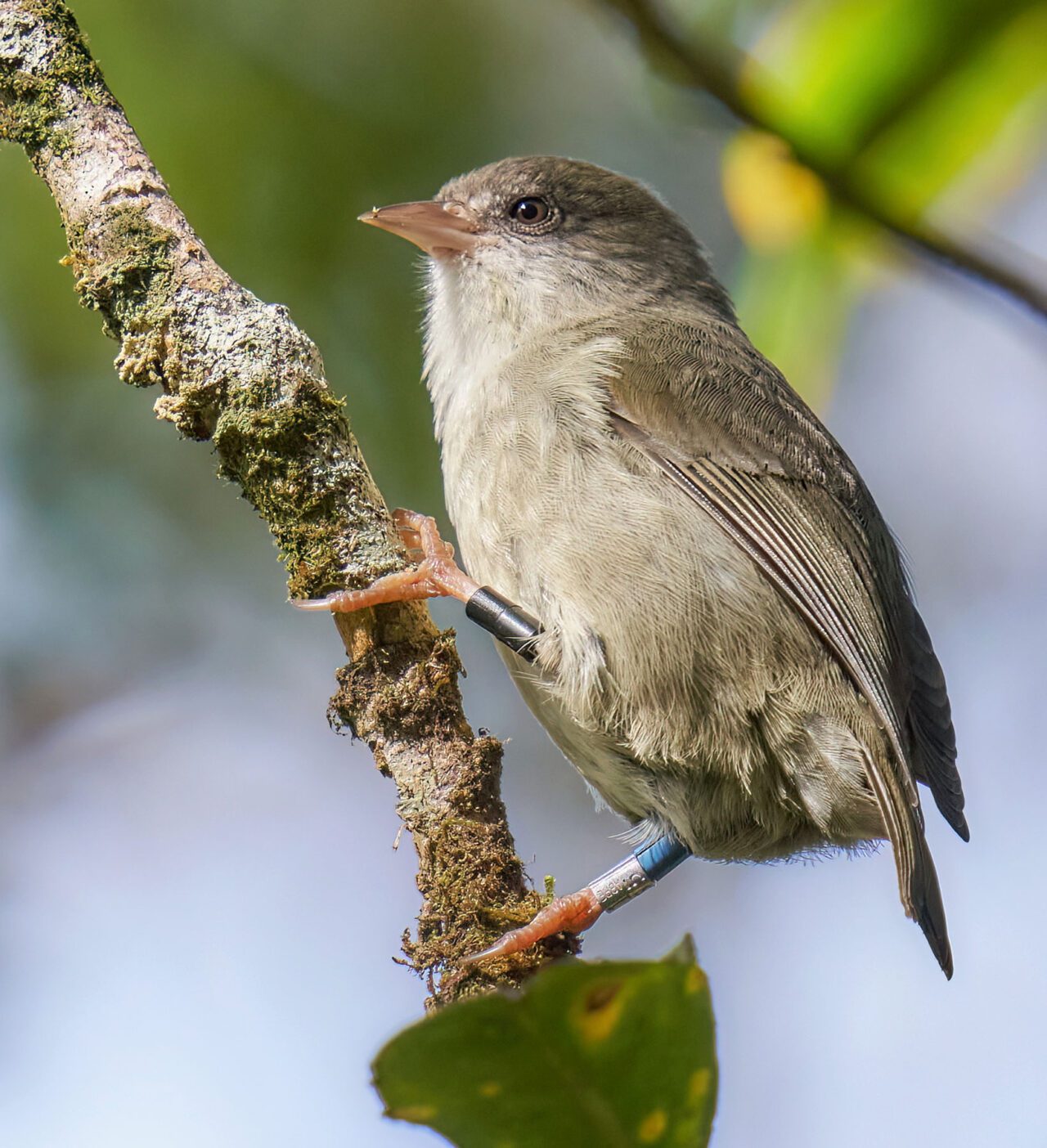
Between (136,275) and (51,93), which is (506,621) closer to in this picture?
(136,275)

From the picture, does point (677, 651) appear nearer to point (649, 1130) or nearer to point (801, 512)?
point (801, 512)

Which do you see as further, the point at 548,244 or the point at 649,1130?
the point at 548,244

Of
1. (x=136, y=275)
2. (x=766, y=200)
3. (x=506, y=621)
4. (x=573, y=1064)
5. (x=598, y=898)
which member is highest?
(x=136, y=275)

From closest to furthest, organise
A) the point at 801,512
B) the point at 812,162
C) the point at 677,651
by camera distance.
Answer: the point at 812,162 < the point at 677,651 < the point at 801,512

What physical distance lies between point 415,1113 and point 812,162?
4.55ft

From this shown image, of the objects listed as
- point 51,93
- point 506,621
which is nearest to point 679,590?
point 506,621

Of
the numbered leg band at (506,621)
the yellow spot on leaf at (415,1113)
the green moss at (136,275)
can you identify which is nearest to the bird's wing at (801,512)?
the numbered leg band at (506,621)

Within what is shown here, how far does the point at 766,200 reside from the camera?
8.42 feet

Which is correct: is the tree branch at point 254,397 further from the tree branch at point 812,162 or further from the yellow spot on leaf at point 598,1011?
the tree branch at point 812,162

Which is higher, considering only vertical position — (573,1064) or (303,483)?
(303,483)

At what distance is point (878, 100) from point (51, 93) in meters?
1.85

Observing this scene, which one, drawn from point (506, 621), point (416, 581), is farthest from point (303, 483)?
point (506, 621)

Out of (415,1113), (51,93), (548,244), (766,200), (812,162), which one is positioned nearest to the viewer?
(415,1113)

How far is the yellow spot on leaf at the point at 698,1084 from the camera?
4.84ft
